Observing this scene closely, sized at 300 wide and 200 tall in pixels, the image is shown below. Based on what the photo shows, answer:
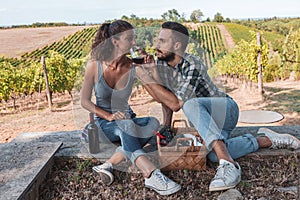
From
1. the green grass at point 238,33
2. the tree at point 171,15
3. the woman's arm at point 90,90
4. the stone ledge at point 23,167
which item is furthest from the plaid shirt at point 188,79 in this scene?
the green grass at point 238,33

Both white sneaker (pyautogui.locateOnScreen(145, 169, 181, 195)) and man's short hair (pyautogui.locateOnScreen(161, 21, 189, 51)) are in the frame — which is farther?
man's short hair (pyautogui.locateOnScreen(161, 21, 189, 51))

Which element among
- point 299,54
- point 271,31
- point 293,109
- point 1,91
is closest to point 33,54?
point 1,91

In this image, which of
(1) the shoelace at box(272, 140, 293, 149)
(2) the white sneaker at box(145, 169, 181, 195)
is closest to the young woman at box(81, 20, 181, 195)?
(2) the white sneaker at box(145, 169, 181, 195)

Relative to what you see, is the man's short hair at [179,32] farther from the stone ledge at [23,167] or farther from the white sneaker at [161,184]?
the stone ledge at [23,167]

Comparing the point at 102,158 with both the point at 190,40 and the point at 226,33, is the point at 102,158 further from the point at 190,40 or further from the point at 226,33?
the point at 226,33

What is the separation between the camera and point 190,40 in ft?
6.75

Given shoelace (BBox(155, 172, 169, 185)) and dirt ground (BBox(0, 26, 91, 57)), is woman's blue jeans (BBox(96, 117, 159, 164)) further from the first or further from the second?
dirt ground (BBox(0, 26, 91, 57))

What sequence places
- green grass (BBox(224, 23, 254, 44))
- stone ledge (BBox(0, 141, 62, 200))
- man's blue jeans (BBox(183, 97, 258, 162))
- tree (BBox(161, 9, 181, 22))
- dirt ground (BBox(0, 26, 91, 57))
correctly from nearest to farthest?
stone ledge (BBox(0, 141, 62, 200)) < man's blue jeans (BBox(183, 97, 258, 162)) < tree (BBox(161, 9, 181, 22)) < dirt ground (BBox(0, 26, 91, 57)) < green grass (BBox(224, 23, 254, 44))

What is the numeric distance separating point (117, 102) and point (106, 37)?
1.45 feet

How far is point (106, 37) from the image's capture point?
1.95 meters

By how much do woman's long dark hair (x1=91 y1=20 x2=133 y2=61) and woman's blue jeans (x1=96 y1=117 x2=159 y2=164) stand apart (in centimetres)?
43

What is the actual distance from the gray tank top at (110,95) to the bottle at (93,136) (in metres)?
0.12

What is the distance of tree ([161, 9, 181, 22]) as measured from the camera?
6.93 ft

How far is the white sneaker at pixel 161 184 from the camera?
1826 mm
